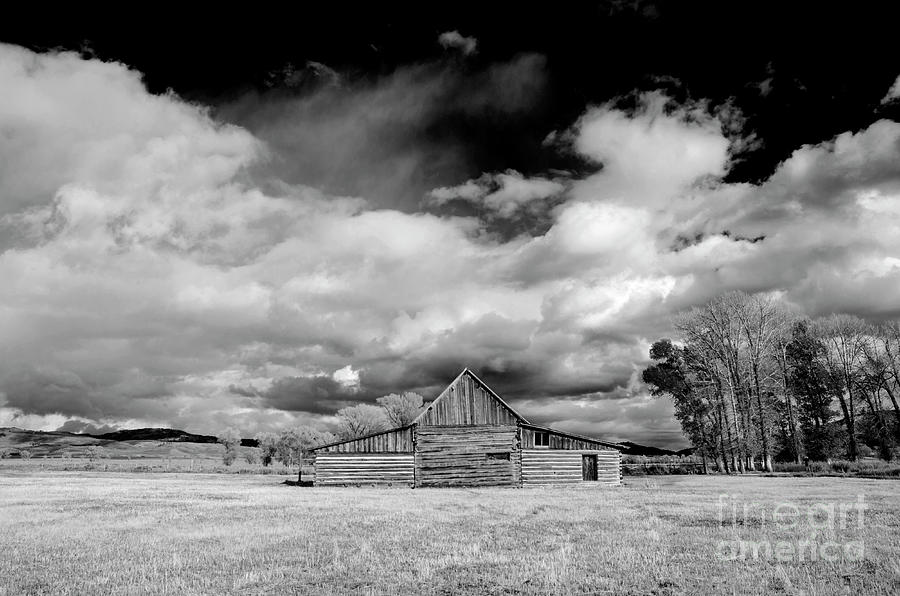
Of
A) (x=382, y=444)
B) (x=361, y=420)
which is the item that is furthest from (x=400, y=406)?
(x=382, y=444)

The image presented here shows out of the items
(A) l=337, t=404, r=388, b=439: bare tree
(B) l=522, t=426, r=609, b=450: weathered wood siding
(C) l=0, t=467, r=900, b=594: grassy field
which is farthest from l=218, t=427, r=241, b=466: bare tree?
(C) l=0, t=467, r=900, b=594: grassy field

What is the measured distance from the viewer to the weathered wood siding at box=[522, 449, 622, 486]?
142ft

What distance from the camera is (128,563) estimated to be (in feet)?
37.5

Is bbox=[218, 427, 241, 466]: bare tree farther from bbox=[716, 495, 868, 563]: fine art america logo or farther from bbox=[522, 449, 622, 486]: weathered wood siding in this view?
bbox=[716, 495, 868, 563]: fine art america logo

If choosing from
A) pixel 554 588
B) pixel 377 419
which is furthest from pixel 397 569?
pixel 377 419

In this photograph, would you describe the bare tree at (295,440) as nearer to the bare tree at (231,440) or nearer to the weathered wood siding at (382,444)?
the bare tree at (231,440)

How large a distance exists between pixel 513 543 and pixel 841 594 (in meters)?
6.92

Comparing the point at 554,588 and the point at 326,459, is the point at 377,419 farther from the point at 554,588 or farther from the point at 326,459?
the point at 554,588

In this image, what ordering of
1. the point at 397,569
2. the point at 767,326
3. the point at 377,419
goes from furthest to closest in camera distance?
the point at 377,419 < the point at 767,326 < the point at 397,569

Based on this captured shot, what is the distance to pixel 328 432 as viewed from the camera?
91375 millimetres

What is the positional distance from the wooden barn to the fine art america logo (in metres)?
22.0

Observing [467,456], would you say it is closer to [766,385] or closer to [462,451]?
[462,451]

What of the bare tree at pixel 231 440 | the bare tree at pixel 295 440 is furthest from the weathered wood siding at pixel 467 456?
the bare tree at pixel 231 440

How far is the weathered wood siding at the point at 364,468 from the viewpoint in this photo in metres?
43.0
